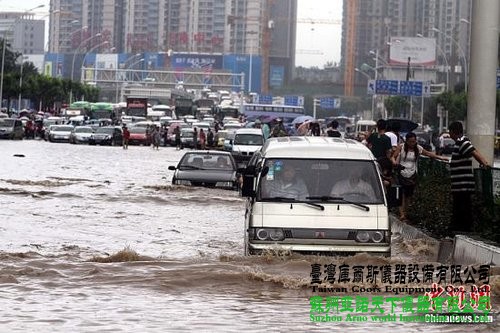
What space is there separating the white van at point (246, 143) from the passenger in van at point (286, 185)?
34.2 metres

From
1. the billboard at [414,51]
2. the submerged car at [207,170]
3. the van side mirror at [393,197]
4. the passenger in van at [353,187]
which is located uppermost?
the billboard at [414,51]

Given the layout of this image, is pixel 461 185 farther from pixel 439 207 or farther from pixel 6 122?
pixel 6 122

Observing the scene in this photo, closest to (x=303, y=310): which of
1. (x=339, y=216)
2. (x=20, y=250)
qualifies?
(x=339, y=216)

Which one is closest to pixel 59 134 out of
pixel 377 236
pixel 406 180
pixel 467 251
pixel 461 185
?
pixel 406 180

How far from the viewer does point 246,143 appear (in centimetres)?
5125

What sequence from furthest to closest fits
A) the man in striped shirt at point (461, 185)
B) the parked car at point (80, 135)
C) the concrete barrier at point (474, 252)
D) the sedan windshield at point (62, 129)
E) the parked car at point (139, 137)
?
the parked car at point (139, 137)
the sedan windshield at point (62, 129)
the parked car at point (80, 135)
the man in striped shirt at point (461, 185)
the concrete barrier at point (474, 252)

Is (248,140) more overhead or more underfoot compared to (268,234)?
more underfoot

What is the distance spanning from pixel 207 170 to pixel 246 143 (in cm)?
1944

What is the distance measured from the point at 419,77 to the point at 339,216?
134m

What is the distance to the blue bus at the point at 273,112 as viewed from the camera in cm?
11438

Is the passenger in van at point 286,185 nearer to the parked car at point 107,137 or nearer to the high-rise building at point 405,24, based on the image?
the parked car at point 107,137

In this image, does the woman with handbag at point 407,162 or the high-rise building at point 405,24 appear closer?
the woman with handbag at point 407,162

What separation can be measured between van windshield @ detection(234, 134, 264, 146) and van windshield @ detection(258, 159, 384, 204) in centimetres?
3616

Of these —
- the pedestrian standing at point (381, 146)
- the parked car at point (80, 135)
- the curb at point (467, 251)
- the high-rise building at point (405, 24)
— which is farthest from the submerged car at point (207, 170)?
the high-rise building at point (405, 24)
